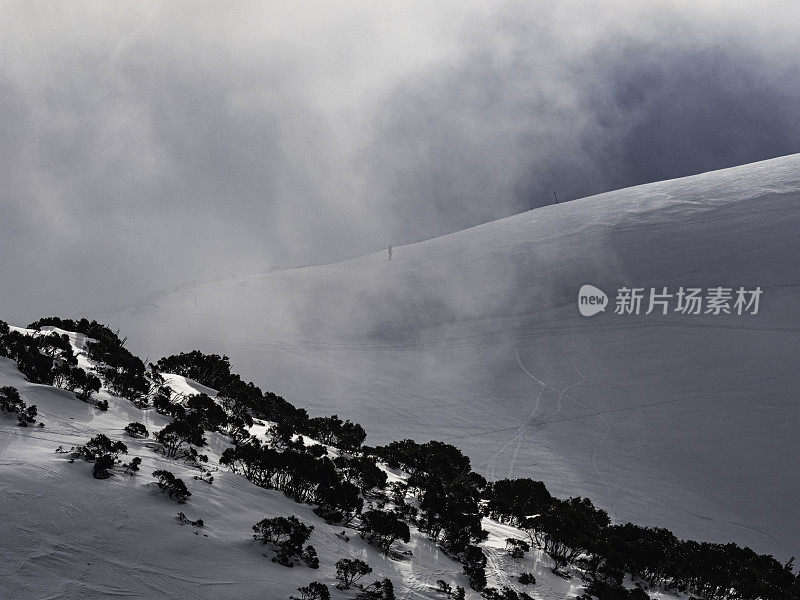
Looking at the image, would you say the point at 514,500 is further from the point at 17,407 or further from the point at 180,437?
the point at 17,407

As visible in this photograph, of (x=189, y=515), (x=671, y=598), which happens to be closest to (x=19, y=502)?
(x=189, y=515)

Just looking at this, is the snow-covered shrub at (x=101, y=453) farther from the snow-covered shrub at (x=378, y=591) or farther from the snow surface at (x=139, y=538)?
the snow-covered shrub at (x=378, y=591)

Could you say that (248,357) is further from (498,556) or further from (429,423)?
(498,556)

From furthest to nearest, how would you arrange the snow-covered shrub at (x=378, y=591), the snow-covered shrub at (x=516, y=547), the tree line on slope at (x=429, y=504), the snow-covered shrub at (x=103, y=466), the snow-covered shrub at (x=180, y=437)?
1. the snow-covered shrub at (x=516, y=547)
2. the tree line on slope at (x=429, y=504)
3. the snow-covered shrub at (x=180, y=437)
4. the snow-covered shrub at (x=103, y=466)
5. the snow-covered shrub at (x=378, y=591)

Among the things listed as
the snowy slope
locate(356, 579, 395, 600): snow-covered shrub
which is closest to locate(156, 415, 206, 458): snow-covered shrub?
locate(356, 579, 395, 600): snow-covered shrub

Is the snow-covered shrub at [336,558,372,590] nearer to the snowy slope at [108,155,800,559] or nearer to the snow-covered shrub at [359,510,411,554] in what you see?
the snow-covered shrub at [359,510,411,554]

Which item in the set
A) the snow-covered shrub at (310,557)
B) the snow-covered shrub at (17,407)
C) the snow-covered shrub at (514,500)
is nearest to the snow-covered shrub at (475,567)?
the snow-covered shrub at (310,557)
